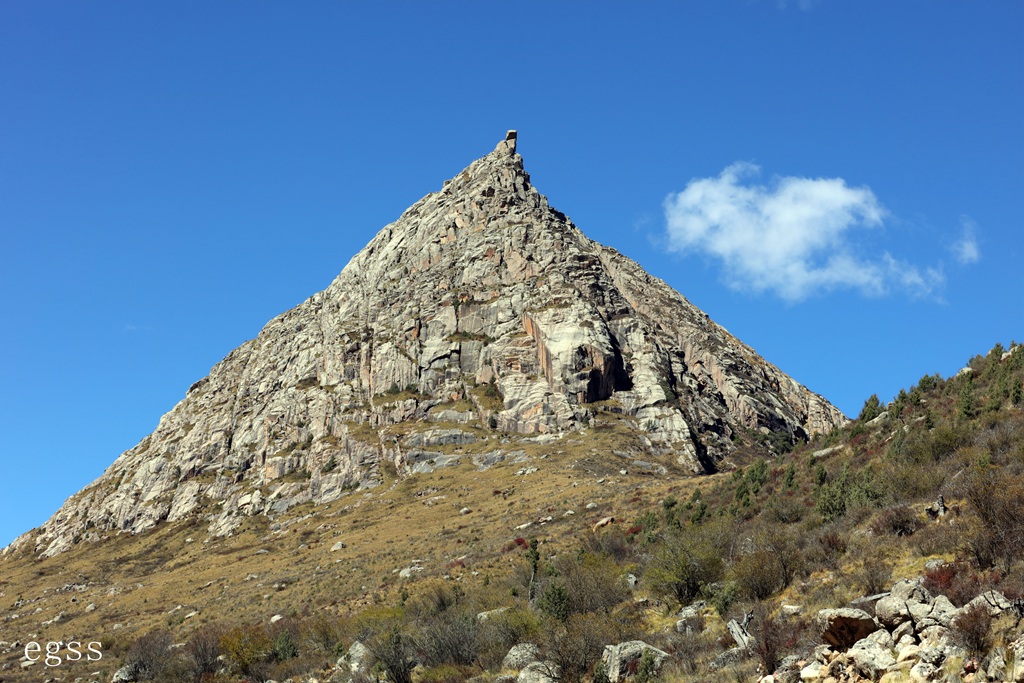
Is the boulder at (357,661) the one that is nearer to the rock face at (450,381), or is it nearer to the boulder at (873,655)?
the boulder at (873,655)

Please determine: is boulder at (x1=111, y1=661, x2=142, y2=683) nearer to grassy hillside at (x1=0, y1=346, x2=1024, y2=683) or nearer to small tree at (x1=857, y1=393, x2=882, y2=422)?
grassy hillside at (x1=0, y1=346, x2=1024, y2=683)

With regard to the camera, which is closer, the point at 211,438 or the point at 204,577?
the point at 204,577

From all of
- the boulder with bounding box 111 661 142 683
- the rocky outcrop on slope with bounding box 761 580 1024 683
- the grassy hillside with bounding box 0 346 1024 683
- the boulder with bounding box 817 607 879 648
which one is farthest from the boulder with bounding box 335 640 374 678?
the boulder with bounding box 817 607 879 648

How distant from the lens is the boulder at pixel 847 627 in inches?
751

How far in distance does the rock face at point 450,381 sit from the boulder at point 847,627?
8811cm

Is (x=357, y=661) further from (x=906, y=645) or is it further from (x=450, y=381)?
(x=450, y=381)

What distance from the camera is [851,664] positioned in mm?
18141

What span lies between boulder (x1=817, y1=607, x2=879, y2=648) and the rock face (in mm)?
Result: 88113

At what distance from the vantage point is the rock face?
125062 millimetres

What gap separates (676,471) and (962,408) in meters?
64.5

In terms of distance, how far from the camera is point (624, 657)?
24766mm

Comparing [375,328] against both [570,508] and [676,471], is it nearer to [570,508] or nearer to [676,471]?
[676,471]

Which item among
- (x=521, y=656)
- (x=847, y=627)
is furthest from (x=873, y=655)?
(x=521, y=656)

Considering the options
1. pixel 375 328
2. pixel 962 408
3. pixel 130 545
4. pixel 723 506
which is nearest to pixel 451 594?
pixel 723 506
